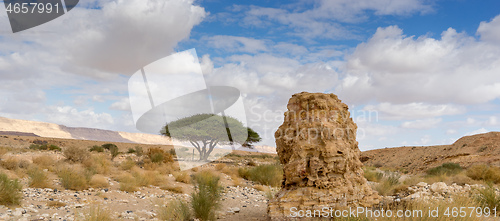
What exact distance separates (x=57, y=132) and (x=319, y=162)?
118 m

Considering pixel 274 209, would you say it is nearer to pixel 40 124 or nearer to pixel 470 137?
pixel 470 137

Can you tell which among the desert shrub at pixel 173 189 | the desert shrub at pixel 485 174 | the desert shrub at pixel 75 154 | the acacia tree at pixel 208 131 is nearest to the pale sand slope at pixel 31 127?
the acacia tree at pixel 208 131

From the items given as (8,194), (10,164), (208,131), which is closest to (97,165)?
(10,164)

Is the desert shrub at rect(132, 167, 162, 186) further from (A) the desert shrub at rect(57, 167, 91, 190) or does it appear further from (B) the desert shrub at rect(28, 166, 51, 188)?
(B) the desert shrub at rect(28, 166, 51, 188)

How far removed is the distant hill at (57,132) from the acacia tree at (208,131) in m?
45.1

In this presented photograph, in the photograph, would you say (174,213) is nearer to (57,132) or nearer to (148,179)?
(148,179)

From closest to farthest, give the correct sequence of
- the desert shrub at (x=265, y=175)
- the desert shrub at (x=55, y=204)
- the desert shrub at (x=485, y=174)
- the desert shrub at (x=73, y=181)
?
the desert shrub at (x=55, y=204) < the desert shrub at (x=73, y=181) < the desert shrub at (x=485, y=174) < the desert shrub at (x=265, y=175)

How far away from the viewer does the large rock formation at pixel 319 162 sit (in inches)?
232

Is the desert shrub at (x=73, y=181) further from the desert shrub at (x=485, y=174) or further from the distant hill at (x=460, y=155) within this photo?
the distant hill at (x=460, y=155)

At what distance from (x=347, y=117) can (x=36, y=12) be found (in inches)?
411

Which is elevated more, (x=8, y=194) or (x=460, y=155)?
(x=460, y=155)

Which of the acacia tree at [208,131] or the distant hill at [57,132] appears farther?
the distant hill at [57,132]

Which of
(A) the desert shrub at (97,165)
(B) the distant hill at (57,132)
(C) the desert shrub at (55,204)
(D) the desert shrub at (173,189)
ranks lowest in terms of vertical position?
(C) the desert shrub at (55,204)

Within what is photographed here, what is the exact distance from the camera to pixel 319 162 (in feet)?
19.8
